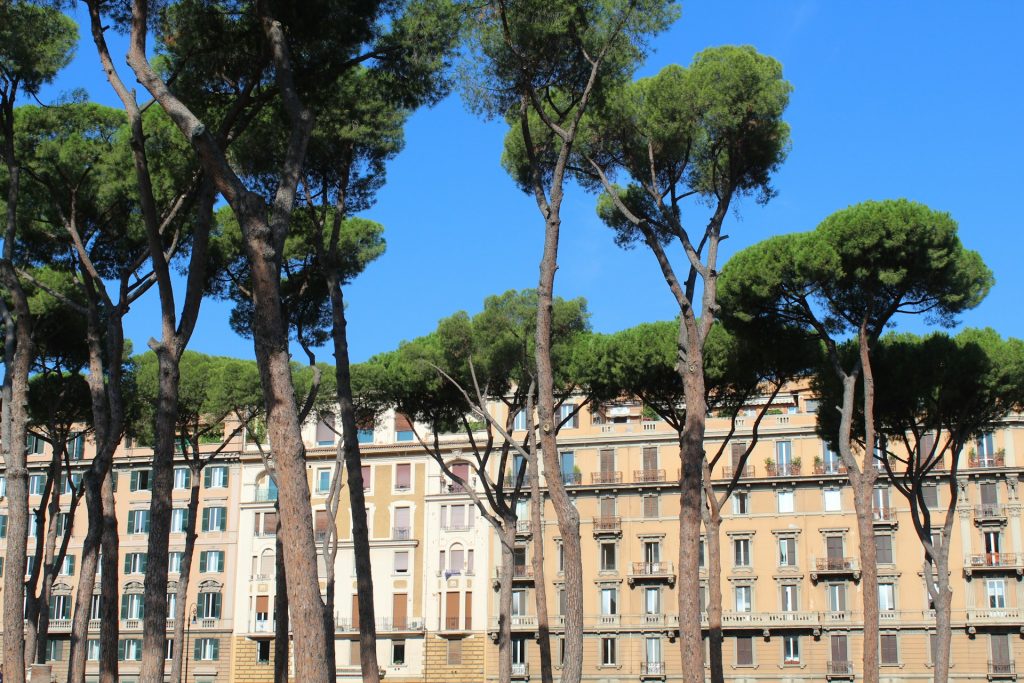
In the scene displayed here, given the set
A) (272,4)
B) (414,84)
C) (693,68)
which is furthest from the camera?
(693,68)

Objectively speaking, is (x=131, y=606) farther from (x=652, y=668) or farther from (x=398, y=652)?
(x=652, y=668)

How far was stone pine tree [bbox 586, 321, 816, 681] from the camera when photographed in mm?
21281

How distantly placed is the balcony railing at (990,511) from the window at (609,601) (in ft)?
38.0

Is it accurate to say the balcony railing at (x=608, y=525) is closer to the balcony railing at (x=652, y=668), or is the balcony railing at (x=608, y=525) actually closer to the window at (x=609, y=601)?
the window at (x=609, y=601)

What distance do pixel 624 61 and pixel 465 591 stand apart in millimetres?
28494

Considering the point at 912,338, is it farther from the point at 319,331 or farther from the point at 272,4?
the point at 272,4

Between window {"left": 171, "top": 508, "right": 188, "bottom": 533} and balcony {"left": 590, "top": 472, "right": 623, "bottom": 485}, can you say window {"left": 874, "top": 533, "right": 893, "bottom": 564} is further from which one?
window {"left": 171, "top": 508, "right": 188, "bottom": 533}

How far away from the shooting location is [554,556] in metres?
39.4

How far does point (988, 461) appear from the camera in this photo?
120 ft

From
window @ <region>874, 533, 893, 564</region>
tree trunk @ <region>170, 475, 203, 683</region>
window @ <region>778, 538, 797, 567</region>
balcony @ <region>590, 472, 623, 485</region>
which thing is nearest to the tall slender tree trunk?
tree trunk @ <region>170, 475, 203, 683</region>

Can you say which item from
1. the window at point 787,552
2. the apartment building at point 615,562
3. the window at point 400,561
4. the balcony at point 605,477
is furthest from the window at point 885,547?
the window at point 400,561

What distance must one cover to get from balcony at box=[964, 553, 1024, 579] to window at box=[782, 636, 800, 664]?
558cm

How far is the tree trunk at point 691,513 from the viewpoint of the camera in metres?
14.7

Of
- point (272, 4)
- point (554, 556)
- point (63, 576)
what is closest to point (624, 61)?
point (272, 4)
